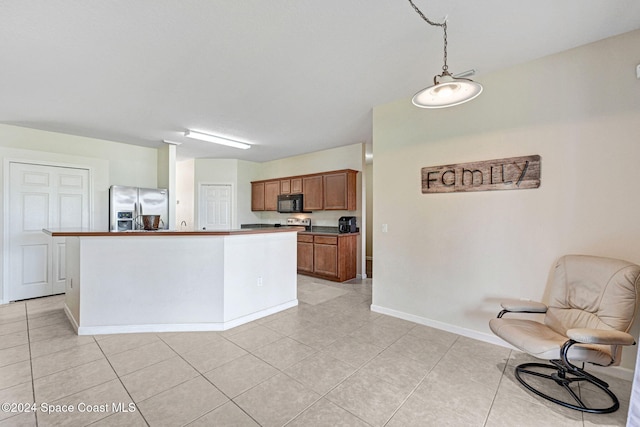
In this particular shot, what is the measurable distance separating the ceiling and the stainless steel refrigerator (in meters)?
1.46

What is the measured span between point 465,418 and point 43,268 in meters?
6.18

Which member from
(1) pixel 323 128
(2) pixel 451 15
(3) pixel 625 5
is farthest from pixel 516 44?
(1) pixel 323 128

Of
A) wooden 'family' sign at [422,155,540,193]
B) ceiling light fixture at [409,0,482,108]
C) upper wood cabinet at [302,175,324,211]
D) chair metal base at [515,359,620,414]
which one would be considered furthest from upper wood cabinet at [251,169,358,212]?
chair metal base at [515,359,620,414]

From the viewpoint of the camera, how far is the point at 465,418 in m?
1.78

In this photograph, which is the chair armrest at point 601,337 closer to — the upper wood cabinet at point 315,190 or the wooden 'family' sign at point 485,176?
the wooden 'family' sign at point 485,176

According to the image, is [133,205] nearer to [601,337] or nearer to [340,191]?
[340,191]

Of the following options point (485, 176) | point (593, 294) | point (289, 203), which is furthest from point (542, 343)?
point (289, 203)

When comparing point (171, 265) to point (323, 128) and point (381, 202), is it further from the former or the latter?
point (323, 128)

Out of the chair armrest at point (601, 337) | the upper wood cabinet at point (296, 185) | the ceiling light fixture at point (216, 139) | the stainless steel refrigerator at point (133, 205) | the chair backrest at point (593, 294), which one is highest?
the ceiling light fixture at point (216, 139)

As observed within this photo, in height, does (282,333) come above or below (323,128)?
below

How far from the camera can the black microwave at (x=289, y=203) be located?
6293 mm

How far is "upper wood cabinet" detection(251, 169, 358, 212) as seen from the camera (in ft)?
18.1

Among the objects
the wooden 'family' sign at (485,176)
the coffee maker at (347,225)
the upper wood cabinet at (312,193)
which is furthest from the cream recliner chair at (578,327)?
the upper wood cabinet at (312,193)

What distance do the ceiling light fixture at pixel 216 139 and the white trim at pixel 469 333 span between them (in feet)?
13.0
